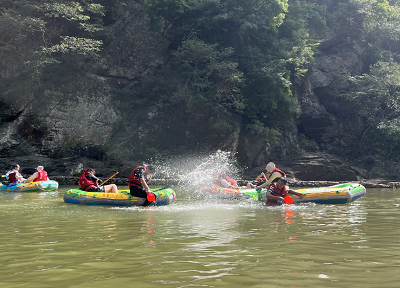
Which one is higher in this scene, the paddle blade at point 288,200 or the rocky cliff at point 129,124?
the rocky cliff at point 129,124

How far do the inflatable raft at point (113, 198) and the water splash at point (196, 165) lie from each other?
13.9 m

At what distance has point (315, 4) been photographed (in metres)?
33.3

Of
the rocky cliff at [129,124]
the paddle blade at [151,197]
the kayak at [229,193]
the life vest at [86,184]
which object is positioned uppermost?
the rocky cliff at [129,124]

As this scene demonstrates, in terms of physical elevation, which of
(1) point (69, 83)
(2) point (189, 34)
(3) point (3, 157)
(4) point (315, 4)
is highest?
(4) point (315, 4)

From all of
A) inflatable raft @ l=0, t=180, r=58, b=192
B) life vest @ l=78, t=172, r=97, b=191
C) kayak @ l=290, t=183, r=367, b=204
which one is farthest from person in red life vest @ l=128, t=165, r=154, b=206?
inflatable raft @ l=0, t=180, r=58, b=192

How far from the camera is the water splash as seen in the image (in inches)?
1001

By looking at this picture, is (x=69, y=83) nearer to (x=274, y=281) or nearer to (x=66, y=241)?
(x=66, y=241)

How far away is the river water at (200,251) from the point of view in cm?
355

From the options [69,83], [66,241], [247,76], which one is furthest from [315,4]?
[66,241]

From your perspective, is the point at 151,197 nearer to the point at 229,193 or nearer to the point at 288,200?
the point at 229,193

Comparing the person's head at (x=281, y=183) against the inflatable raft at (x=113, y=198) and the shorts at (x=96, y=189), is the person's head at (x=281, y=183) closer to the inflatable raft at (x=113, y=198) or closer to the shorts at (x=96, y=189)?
the inflatable raft at (x=113, y=198)

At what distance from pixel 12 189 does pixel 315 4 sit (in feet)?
97.9

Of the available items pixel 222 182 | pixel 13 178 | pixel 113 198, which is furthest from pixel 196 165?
pixel 113 198

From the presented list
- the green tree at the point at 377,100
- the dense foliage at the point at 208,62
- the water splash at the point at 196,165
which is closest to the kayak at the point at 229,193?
the water splash at the point at 196,165
